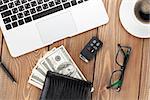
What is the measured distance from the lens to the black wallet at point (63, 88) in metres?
0.95

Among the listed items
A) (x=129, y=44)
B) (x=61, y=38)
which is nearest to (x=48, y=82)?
(x=61, y=38)

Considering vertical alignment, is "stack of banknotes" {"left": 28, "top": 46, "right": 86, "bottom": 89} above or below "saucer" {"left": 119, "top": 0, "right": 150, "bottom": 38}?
below

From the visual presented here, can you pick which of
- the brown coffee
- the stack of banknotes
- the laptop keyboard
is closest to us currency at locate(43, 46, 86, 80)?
the stack of banknotes

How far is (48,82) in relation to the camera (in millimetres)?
951

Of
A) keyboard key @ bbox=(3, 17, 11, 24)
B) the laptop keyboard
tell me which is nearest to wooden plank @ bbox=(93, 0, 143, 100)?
the laptop keyboard

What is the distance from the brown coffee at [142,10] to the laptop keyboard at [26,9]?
0.17 metres

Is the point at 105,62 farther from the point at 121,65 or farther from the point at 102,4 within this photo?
the point at 102,4

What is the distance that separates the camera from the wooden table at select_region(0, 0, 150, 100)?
39.8 inches

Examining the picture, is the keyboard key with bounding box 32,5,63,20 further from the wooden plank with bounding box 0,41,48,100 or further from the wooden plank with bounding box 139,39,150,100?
the wooden plank with bounding box 139,39,150,100

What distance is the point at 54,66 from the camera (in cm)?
101

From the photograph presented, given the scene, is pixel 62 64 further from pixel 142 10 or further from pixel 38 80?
pixel 142 10

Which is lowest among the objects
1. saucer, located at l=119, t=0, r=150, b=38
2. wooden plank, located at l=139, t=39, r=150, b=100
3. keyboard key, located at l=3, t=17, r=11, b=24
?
wooden plank, located at l=139, t=39, r=150, b=100

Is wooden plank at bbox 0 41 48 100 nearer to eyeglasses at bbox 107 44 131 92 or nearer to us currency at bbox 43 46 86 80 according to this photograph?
us currency at bbox 43 46 86 80

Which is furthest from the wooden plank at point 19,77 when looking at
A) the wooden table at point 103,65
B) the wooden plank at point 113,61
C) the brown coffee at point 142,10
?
the brown coffee at point 142,10
